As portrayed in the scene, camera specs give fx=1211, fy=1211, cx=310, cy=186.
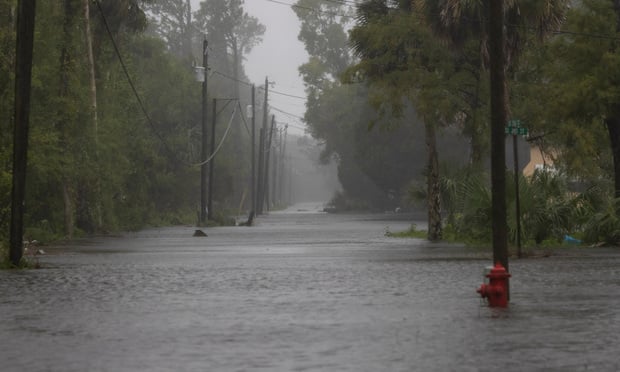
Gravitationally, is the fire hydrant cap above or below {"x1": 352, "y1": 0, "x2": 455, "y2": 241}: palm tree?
below

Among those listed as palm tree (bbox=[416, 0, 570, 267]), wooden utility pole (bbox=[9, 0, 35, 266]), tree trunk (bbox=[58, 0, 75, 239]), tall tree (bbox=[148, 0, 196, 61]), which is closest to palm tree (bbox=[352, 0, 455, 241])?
palm tree (bbox=[416, 0, 570, 267])

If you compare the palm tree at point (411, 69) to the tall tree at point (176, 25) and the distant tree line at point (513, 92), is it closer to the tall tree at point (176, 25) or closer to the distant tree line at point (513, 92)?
the distant tree line at point (513, 92)

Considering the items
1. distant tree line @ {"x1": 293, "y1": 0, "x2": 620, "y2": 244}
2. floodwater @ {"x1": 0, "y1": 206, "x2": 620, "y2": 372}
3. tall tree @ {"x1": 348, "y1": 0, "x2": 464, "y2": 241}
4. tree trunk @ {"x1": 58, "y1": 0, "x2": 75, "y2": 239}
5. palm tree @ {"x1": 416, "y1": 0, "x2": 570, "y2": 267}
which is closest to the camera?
floodwater @ {"x1": 0, "y1": 206, "x2": 620, "y2": 372}

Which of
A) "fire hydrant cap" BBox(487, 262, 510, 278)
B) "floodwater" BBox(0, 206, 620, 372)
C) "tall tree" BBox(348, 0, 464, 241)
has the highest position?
"tall tree" BBox(348, 0, 464, 241)

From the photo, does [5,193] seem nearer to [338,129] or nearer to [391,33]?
[391,33]

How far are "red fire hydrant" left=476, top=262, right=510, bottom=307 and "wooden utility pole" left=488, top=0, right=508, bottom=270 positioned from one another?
1.94 metres

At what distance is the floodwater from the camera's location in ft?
35.7

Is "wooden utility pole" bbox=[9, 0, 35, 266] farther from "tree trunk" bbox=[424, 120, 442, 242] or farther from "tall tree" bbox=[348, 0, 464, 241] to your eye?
"tree trunk" bbox=[424, 120, 442, 242]

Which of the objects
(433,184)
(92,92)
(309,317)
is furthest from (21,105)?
(92,92)

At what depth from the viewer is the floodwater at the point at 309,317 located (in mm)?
10867

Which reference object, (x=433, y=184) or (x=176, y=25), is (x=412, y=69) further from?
(x=176, y=25)

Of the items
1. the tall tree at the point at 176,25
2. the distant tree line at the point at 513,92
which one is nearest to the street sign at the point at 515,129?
the distant tree line at the point at 513,92

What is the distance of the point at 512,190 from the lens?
1229 inches

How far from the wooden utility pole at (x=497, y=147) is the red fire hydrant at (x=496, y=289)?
6.36ft
